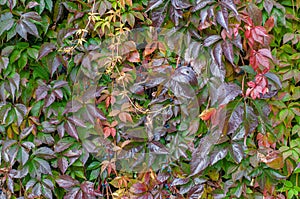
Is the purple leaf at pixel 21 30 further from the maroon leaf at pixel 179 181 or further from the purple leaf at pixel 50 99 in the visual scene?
the maroon leaf at pixel 179 181

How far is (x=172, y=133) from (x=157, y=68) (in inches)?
11.4

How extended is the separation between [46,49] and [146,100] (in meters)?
0.48

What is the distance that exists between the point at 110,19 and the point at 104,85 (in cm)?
28

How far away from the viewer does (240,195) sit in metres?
1.59

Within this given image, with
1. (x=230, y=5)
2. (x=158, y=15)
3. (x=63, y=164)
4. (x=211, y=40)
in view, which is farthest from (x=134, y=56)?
(x=63, y=164)

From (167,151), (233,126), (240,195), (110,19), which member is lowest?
(240,195)

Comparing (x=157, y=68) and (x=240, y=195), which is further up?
(x=157, y=68)

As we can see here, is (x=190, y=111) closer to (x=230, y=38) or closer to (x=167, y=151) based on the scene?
(x=167, y=151)

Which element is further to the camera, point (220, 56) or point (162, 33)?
point (162, 33)

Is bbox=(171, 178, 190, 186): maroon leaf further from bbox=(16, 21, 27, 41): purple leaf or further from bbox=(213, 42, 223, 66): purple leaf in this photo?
bbox=(16, 21, 27, 41): purple leaf

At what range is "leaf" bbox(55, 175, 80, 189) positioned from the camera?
64.9 inches

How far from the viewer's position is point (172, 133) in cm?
163

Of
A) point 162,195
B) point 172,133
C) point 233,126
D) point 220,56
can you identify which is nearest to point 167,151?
point 172,133

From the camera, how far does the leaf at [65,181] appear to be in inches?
64.9
